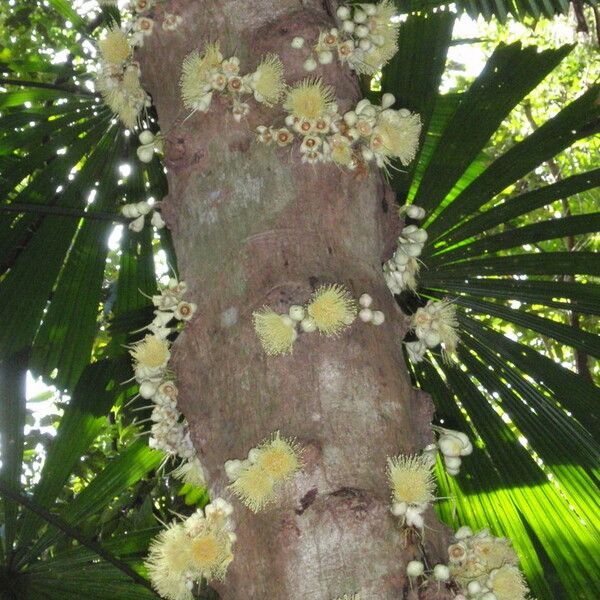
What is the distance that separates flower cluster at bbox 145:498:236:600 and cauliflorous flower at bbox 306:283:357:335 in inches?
12.1

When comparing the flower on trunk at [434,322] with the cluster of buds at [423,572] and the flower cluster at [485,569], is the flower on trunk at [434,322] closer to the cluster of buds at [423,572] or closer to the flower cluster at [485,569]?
the flower cluster at [485,569]

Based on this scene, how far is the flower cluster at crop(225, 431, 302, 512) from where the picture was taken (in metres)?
1.16

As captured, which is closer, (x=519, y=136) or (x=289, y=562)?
(x=289, y=562)

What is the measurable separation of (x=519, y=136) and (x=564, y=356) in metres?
2.39

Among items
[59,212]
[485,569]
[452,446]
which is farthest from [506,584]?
[59,212]

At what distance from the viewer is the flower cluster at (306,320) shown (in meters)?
1.26

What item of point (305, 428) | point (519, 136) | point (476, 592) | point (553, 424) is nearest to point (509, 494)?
point (553, 424)

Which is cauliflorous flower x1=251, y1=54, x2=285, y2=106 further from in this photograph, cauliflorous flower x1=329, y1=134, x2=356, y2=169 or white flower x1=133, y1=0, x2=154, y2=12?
white flower x1=133, y1=0, x2=154, y2=12

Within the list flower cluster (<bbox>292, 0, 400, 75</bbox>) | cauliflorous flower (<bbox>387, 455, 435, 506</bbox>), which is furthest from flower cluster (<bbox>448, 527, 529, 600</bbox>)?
flower cluster (<bbox>292, 0, 400, 75</bbox>)

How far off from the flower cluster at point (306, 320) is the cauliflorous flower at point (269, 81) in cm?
44

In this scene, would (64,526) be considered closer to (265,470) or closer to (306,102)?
(265,470)

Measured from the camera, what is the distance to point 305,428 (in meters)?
1.21

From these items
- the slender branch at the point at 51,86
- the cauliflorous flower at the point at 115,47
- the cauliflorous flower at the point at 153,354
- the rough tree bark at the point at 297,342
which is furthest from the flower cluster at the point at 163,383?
the slender branch at the point at 51,86

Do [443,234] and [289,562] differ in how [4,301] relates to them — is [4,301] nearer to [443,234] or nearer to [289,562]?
[443,234]
